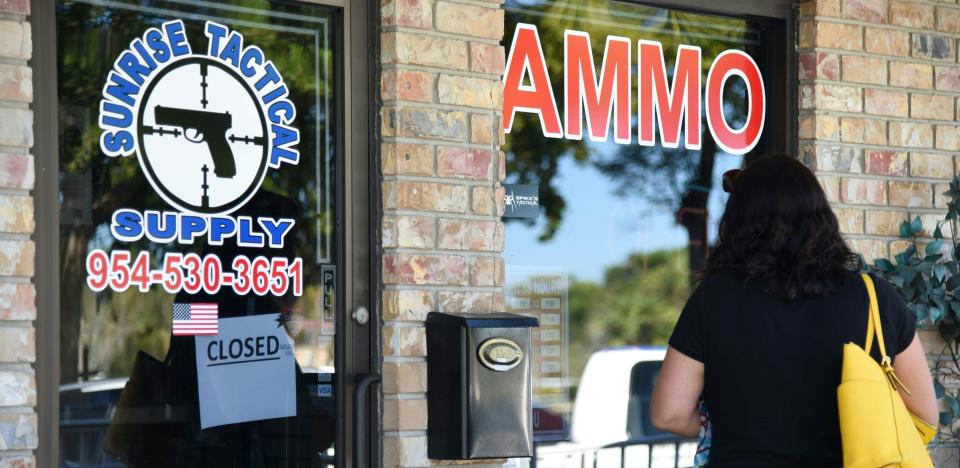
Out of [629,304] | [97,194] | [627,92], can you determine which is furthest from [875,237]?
[97,194]

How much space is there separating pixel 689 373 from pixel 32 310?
171cm

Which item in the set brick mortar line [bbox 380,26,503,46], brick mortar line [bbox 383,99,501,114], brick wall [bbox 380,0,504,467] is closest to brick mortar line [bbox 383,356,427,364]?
brick wall [bbox 380,0,504,467]

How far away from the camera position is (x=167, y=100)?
140 inches

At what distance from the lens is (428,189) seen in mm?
3717

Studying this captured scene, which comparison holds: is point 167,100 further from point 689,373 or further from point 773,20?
point 773,20

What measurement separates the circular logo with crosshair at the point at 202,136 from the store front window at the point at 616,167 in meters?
0.89

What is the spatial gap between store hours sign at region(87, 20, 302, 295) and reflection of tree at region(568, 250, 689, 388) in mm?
1054

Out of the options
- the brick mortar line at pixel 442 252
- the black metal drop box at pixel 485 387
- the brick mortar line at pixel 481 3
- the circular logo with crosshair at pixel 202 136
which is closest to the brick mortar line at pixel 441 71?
the brick mortar line at pixel 481 3

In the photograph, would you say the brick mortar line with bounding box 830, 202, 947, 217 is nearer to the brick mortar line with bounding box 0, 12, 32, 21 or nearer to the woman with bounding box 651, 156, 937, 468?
the woman with bounding box 651, 156, 937, 468

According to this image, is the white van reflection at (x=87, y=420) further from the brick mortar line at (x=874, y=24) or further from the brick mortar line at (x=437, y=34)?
the brick mortar line at (x=874, y=24)

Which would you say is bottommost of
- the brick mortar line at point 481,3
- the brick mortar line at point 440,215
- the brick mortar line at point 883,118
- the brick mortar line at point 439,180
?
the brick mortar line at point 440,215

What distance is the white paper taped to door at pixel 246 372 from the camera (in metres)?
3.57

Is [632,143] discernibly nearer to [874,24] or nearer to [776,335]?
[874,24]

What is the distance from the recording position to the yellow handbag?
7.97 feet
